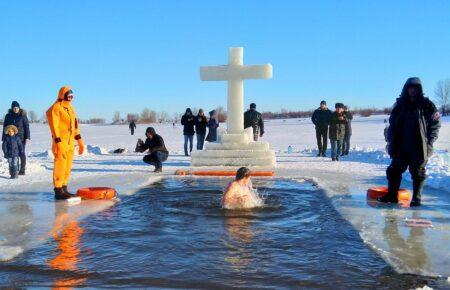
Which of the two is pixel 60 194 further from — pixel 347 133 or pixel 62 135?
pixel 347 133

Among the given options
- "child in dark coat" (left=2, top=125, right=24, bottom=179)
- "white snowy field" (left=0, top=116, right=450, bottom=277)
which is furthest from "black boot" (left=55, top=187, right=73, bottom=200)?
"child in dark coat" (left=2, top=125, right=24, bottom=179)

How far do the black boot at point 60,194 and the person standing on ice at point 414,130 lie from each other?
5050 mm

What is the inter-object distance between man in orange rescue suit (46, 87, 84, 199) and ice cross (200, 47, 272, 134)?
654cm

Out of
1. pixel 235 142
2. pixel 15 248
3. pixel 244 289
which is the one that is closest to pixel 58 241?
pixel 15 248

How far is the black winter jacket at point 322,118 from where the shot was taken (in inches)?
644

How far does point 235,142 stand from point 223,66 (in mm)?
2182

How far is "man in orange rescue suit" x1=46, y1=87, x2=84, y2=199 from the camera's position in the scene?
7887 millimetres

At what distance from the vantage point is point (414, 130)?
22.8ft

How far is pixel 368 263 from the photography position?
14.3 ft

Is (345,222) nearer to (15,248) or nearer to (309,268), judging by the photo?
(309,268)

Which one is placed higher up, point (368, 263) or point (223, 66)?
point (223, 66)

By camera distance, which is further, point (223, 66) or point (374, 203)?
point (223, 66)

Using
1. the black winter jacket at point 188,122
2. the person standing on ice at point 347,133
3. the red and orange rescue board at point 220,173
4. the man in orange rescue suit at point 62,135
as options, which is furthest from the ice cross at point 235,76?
the man in orange rescue suit at point 62,135

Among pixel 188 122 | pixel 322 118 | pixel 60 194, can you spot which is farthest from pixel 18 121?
pixel 322 118
